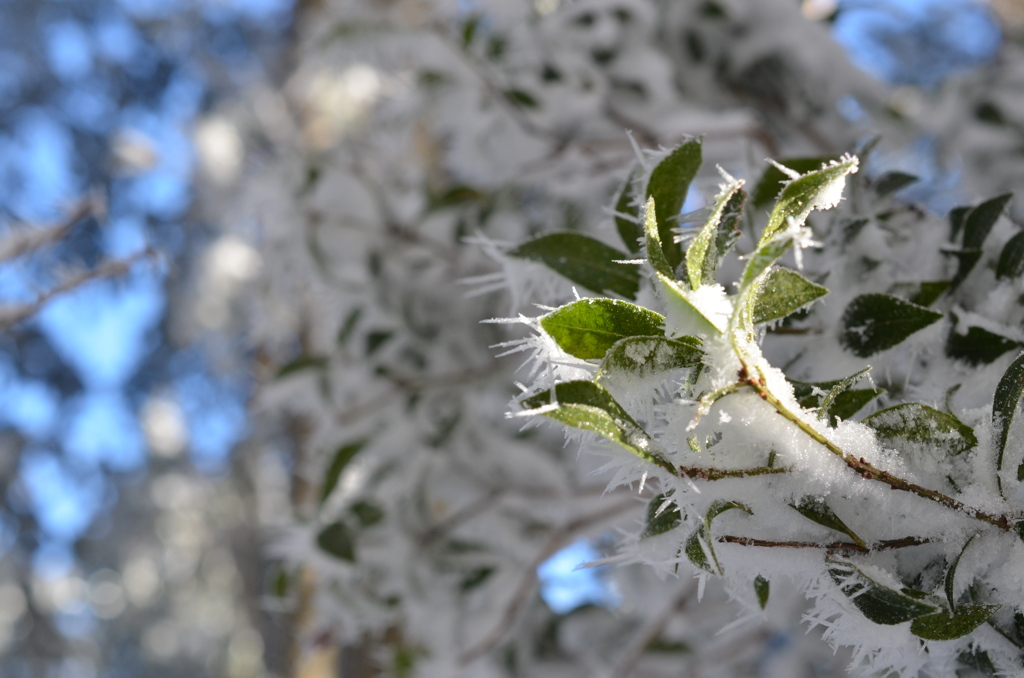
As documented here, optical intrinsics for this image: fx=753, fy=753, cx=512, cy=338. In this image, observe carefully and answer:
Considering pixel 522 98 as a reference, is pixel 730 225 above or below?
above

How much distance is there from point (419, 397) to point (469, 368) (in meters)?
0.10

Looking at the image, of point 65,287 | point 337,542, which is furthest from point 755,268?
point 337,542

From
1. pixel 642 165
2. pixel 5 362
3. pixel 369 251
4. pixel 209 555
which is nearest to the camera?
pixel 642 165

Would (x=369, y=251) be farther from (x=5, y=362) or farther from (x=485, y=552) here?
(x=5, y=362)

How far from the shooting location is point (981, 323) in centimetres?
54

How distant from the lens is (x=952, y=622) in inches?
14.3

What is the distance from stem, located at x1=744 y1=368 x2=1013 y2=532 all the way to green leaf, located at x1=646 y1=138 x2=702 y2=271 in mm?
148

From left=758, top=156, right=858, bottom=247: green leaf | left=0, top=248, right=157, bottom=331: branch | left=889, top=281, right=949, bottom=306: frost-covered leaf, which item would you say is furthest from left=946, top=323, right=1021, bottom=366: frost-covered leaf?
left=0, top=248, right=157, bottom=331: branch

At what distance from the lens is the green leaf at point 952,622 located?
0.36m

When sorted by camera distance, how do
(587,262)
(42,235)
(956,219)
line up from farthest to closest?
(42,235)
(956,219)
(587,262)

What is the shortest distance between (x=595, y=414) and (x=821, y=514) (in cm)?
14

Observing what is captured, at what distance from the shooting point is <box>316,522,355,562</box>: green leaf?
43.0 inches

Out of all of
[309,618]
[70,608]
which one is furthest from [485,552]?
[70,608]

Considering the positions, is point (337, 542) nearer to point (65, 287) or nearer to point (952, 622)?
point (65, 287)
